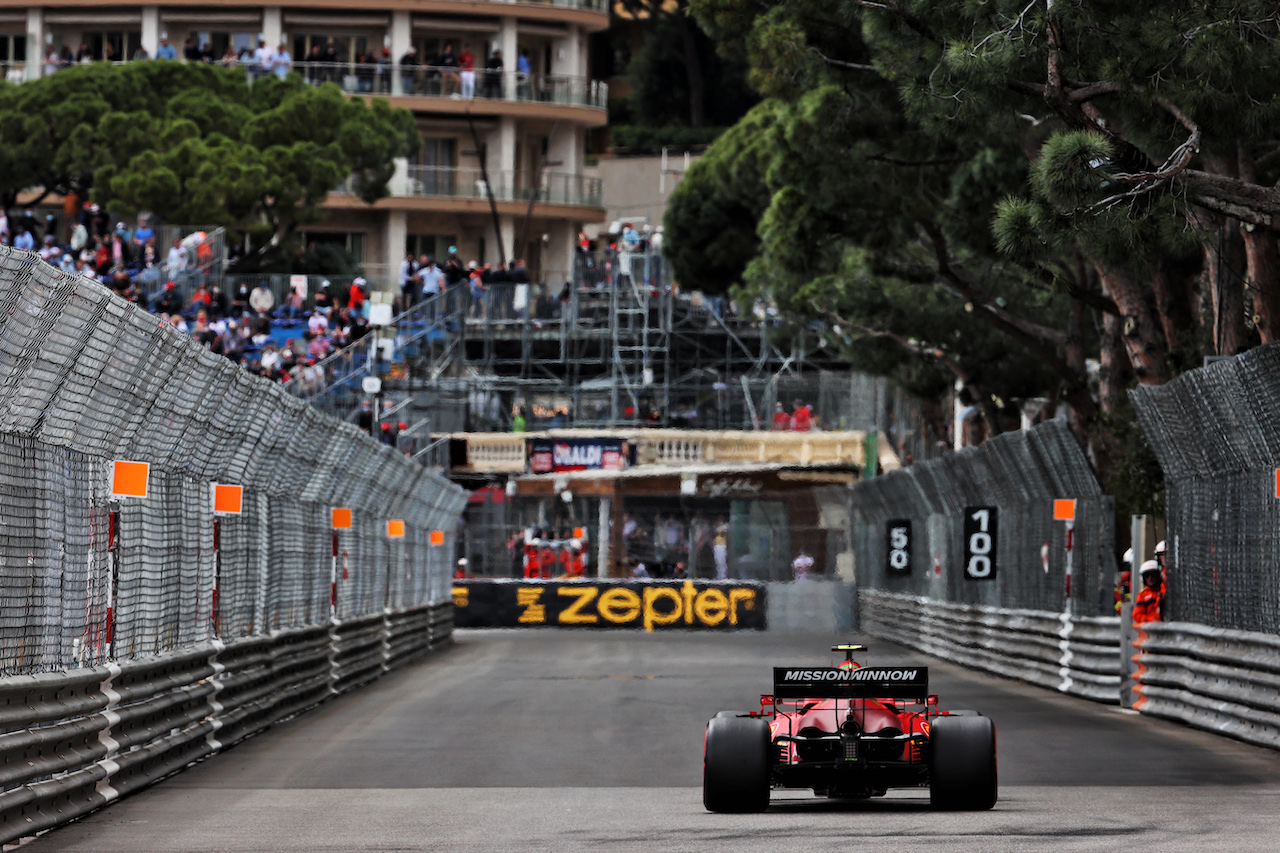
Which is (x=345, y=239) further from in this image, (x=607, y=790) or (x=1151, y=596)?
(x=607, y=790)

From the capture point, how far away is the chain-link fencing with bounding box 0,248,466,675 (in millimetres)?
10148

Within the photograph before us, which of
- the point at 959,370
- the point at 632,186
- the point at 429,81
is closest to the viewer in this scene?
the point at 959,370

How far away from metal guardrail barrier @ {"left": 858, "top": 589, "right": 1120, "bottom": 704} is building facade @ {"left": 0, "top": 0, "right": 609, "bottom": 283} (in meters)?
52.1

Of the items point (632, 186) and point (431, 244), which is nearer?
point (431, 244)

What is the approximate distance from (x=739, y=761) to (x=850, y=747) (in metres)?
0.57

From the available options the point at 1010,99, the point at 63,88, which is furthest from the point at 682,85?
the point at 1010,99

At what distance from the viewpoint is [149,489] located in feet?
43.3

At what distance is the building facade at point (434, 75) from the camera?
3307 inches

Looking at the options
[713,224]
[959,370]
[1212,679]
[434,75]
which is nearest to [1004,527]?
[1212,679]

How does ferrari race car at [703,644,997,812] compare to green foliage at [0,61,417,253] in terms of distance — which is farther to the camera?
green foliage at [0,61,417,253]

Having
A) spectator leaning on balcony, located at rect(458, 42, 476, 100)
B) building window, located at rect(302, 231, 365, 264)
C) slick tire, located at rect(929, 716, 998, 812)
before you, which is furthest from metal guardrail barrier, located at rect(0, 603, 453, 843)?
building window, located at rect(302, 231, 365, 264)

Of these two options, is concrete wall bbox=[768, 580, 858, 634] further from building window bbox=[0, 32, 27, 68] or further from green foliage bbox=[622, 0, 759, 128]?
green foliage bbox=[622, 0, 759, 128]

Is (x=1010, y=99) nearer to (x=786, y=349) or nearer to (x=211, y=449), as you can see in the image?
(x=211, y=449)

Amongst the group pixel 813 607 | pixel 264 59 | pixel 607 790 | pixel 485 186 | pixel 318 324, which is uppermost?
pixel 264 59
